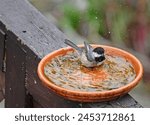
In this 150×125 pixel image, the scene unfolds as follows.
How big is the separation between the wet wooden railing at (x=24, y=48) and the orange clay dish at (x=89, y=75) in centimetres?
4

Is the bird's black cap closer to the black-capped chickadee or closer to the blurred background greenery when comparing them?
the black-capped chickadee

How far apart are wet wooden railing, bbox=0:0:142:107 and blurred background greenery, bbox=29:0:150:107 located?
0.82m

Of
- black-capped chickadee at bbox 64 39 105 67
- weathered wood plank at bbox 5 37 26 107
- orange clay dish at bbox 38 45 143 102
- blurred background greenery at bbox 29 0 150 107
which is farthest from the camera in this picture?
blurred background greenery at bbox 29 0 150 107

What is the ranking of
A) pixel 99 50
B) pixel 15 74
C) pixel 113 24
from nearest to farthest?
pixel 99 50 → pixel 15 74 → pixel 113 24

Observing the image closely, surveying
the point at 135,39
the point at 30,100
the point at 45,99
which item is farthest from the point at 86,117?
the point at 135,39

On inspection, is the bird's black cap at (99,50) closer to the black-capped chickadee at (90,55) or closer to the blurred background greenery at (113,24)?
the black-capped chickadee at (90,55)

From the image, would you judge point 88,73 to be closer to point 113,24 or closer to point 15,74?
point 15,74

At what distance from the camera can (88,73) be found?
1.47 meters

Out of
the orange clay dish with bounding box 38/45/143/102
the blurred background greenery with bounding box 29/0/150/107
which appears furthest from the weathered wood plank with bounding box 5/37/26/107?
the blurred background greenery with bounding box 29/0/150/107

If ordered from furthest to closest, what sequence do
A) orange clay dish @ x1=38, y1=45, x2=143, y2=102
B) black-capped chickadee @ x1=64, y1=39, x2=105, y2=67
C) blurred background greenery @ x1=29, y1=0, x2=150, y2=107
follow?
blurred background greenery @ x1=29, y1=0, x2=150, y2=107 < black-capped chickadee @ x1=64, y1=39, x2=105, y2=67 < orange clay dish @ x1=38, y1=45, x2=143, y2=102

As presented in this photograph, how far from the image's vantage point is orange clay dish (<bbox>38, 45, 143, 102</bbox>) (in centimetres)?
134

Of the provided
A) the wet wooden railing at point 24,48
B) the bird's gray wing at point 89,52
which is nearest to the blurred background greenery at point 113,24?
the wet wooden railing at point 24,48

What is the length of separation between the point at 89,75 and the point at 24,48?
18 centimetres

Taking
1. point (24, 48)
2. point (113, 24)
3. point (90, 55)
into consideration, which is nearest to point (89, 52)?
point (90, 55)
